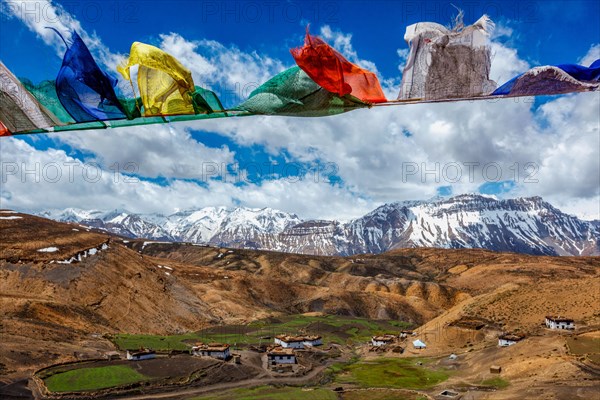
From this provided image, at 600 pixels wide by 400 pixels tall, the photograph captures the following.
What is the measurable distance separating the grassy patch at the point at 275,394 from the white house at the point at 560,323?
40.9m

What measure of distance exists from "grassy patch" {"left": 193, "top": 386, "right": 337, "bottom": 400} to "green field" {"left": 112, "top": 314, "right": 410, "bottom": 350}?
22.0 metres

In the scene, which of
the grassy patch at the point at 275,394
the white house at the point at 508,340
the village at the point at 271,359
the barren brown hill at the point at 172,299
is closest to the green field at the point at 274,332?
the village at the point at 271,359

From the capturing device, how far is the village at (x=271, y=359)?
4672cm

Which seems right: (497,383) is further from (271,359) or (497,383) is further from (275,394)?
(271,359)

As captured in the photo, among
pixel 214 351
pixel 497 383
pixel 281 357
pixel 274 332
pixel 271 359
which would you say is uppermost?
pixel 274 332

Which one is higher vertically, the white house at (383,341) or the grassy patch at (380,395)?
the white house at (383,341)

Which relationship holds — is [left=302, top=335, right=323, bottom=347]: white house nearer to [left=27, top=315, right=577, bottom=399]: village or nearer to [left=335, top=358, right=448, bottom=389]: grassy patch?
[left=27, top=315, right=577, bottom=399]: village

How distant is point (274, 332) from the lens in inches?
3428

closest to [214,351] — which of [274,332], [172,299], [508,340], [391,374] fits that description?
[391,374]

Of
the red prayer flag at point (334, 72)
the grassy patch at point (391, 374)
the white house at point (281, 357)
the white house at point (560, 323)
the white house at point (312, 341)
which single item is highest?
the red prayer flag at point (334, 72)

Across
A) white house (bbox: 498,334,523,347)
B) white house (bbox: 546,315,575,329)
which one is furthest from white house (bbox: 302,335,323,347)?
white house (bbox: 546,315,575,329)

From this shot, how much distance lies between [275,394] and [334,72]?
4545 cm

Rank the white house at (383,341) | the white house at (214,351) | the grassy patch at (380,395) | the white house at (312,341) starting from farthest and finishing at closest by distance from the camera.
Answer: the white house at (383,341) → the white house at (312,341) → the white house at (214,351) → the grassy patch at (380,395)

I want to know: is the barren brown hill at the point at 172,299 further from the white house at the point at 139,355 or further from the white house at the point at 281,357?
the white house at the point at 281,357
